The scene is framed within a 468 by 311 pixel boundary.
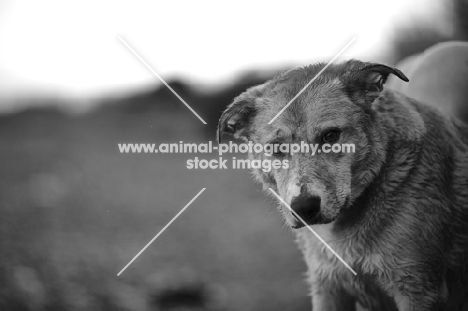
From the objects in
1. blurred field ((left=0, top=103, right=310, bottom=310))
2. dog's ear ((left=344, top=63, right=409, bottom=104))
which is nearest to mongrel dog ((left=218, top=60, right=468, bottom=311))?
dog's ear ((left=344, top=63, right=409, bottom=104))

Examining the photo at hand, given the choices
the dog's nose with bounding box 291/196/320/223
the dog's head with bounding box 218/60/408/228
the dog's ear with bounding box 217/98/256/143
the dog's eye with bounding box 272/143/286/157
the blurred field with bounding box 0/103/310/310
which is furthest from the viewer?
the blurred field with bounding box 0/103/310/310

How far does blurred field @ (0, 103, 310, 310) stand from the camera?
18.3ft

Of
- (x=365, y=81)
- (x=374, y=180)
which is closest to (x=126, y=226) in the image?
(x=374, y=180)

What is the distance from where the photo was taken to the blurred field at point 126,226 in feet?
18.3

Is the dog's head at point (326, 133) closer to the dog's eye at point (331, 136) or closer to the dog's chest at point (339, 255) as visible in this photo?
the dog's eye at point (331, 136)

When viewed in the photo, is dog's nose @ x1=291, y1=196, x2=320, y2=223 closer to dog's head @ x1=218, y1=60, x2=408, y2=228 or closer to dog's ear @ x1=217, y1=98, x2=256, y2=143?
dog's head @ x1=218, y1=60, x2=408, y2=228

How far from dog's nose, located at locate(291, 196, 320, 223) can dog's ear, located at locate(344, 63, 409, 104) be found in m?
0.71

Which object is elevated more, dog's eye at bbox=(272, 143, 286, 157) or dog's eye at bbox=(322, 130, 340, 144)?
dog's eye at bbox=(322, 130, 340, 144)

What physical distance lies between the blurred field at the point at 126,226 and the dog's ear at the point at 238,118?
1.78 feet

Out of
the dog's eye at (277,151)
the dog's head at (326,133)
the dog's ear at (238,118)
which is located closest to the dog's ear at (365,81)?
the dog's head at (326,133)

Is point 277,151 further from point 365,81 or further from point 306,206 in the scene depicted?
point 365,81

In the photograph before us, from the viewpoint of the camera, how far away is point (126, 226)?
8078 millimetres

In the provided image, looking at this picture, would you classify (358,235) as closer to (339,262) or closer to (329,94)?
(339,262)

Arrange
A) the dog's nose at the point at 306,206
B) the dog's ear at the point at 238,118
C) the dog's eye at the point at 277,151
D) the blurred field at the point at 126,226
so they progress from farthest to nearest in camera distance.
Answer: the blurred field at the point at 126,226
the dog's ear at the point at 238,118
the dog's eye at the point at 277,151
the dog's nose at the point at 306,206
